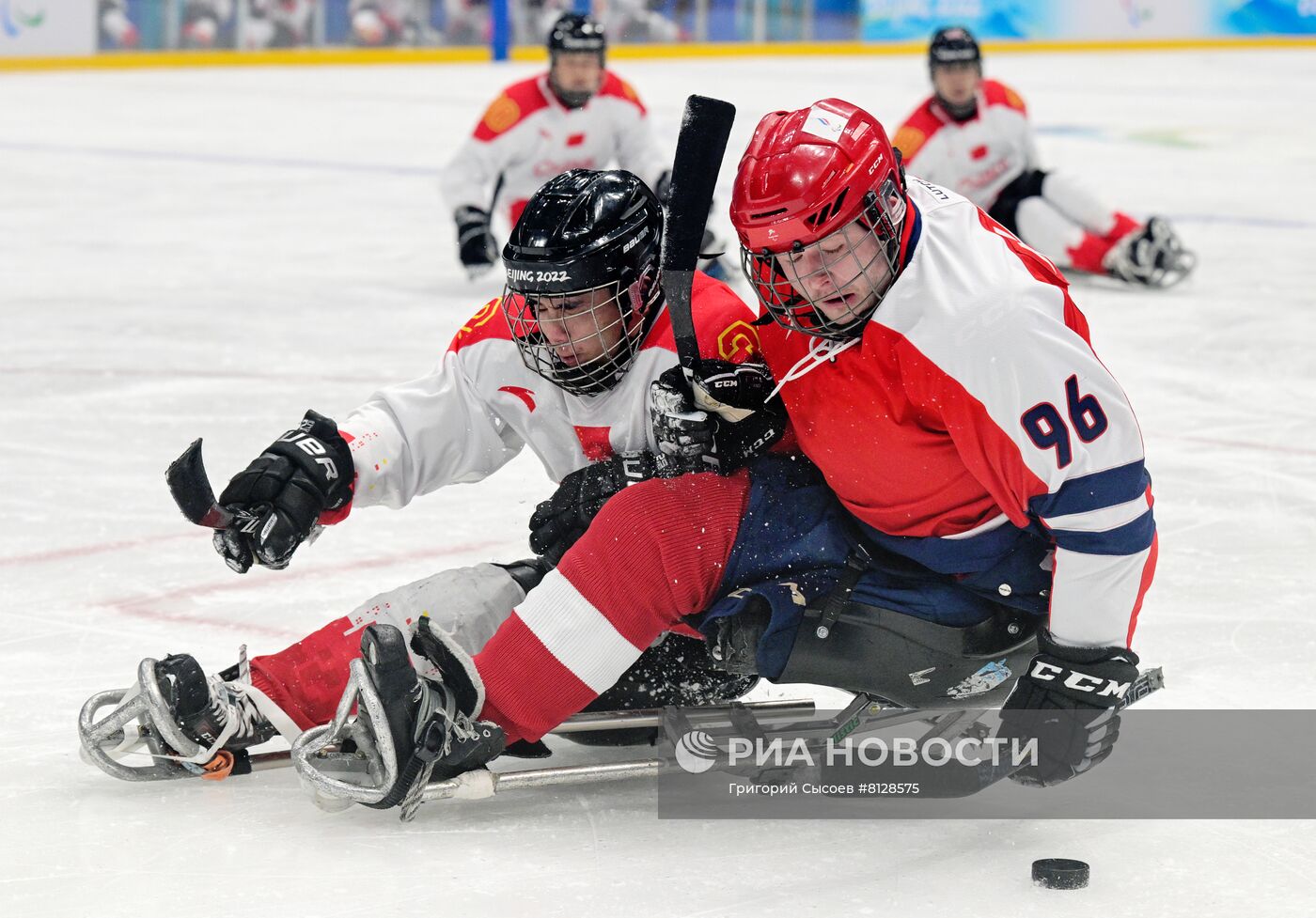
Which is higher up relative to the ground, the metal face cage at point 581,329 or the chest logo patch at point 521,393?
the metal face cage at point 581,329

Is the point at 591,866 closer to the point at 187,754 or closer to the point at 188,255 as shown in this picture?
the point at 187,754

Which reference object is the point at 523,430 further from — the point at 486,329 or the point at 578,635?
the point at 578,635

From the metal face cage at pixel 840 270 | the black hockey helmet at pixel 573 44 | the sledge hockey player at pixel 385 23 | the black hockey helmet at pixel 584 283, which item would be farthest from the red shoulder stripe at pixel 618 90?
the sledge hockey player at pixel 385 23

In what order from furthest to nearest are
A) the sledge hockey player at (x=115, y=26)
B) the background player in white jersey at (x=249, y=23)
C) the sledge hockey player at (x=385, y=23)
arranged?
the sledge hockey player at (x=385, y=23)
the background player in white jersey at (x=249, y=23)
the sledge hockey player at (x=115, y=26)

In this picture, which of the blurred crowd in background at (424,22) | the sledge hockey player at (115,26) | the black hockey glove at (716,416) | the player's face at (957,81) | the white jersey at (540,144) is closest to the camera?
the black hockey glove at (716,416)

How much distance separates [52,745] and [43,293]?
4008mm

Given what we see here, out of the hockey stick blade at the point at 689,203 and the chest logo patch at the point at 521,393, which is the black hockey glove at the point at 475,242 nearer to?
the chest logo patch at the point at 521,393

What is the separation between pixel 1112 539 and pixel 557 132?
16.7 feet

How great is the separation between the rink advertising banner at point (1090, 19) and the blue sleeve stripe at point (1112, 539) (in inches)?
639

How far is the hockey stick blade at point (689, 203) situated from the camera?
7.18 feet

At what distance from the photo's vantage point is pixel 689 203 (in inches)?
86.7

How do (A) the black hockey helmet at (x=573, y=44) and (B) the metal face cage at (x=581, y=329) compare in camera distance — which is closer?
(B) the metal face cage at (x=581, y=329)

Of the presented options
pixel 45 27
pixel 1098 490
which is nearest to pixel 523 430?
pixel 1098 490

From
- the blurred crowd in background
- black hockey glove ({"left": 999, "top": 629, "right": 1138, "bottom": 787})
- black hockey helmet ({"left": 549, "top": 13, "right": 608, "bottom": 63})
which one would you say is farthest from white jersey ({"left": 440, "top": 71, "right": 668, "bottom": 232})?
the blurred crowd in background
